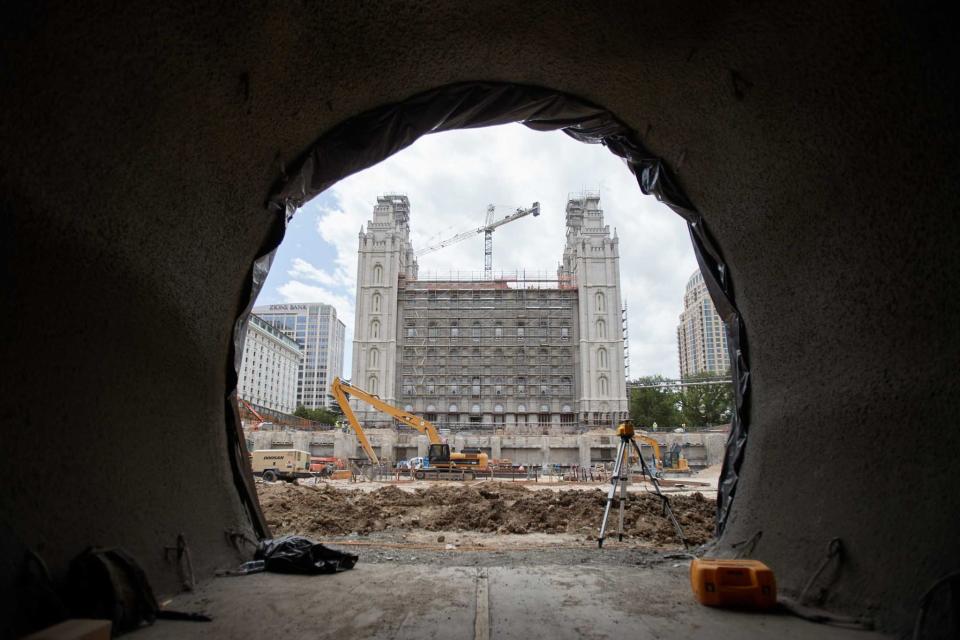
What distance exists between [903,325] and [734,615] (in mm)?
2019

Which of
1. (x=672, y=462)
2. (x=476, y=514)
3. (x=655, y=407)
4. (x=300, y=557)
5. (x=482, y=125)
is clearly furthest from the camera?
(x=655, y=407)

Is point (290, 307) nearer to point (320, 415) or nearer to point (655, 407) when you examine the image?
point (320, 415)

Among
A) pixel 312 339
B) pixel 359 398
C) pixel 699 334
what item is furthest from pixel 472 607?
pixel 312 339

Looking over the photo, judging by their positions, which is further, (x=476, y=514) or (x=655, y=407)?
(x=655, y=407)

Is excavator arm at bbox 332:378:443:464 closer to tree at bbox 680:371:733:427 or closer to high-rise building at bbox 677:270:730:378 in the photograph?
tree at bbox 680:371:733:427

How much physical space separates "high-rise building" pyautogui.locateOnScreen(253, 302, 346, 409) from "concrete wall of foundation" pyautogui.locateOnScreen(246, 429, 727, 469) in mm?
87510

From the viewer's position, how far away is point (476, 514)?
1069 centimetres

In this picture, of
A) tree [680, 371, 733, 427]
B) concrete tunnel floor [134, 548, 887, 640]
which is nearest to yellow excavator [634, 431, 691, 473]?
concrete tunnel floor [134, 548, 887, 640]

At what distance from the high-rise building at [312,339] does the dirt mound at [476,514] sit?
120 metres

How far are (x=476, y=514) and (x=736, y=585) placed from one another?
7569 millimetres

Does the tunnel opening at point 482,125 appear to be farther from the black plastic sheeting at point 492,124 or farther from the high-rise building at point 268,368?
the high-rise building at point 268,368

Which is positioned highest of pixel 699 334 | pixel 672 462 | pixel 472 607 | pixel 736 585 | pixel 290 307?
pixel 290 307

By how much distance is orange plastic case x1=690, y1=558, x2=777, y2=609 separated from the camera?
3525mm

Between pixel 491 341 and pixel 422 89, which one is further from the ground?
pixel 491 341
